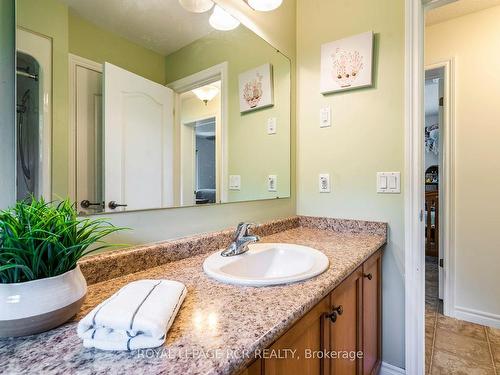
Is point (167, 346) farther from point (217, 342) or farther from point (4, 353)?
point (4, 353)

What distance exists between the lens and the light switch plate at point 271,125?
161 centimetres

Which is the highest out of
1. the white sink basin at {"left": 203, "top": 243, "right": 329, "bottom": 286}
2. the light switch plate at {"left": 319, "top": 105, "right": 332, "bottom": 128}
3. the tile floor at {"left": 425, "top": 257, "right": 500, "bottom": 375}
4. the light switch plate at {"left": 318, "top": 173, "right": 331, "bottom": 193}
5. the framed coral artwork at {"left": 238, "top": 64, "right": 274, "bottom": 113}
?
the framed coral artwork at {"left": 238, "top": 64, "right": 274, "bottom": 113}

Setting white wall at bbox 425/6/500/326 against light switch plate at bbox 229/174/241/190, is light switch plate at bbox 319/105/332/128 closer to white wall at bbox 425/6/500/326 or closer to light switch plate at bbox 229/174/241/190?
light switch plate at bbox 229/174/241/190

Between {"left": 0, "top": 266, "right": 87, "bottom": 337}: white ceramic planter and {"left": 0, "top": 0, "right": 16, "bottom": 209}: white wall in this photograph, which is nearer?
{"left": 0, "top": 266, "right": 87, "bottom": 337}: white ceramic planter

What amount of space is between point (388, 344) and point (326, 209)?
2.56 ft

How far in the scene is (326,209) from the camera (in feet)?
5.33

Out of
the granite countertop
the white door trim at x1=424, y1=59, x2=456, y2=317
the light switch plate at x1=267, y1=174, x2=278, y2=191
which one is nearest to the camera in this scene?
the granite countertop

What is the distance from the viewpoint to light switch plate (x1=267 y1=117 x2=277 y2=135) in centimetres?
161

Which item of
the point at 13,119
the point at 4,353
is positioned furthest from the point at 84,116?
the point at 4,353

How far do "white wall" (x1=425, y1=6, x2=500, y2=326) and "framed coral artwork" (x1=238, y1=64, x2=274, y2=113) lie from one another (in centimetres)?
155

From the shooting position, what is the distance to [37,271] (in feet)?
1.64

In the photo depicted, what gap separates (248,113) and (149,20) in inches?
25.7

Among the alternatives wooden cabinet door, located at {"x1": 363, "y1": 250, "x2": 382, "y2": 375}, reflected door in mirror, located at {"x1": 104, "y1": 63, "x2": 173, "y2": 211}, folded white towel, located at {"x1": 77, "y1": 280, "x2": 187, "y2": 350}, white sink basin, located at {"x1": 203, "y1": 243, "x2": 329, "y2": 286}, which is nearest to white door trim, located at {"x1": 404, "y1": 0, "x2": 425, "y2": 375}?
wooden cabinet door, located at {"x1": 363, "y1": 250, "x2": 382, "y2": 375}

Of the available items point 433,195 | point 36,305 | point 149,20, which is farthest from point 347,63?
point 433,195
